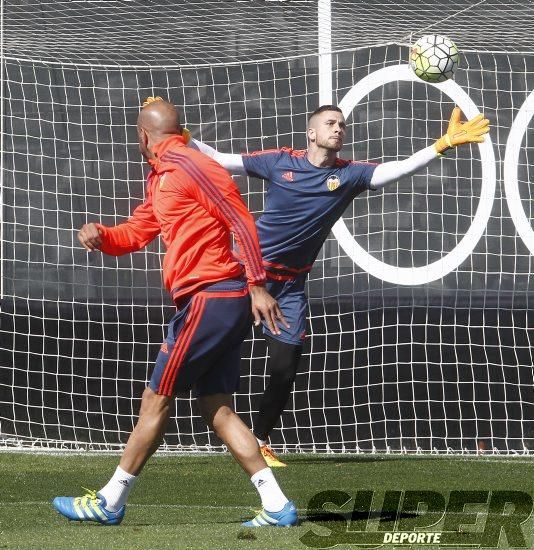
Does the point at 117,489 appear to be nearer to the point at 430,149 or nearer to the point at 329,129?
the point at 430,149

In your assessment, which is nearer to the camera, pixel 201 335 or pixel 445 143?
pixel 201 335

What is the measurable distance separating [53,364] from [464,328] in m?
3.21

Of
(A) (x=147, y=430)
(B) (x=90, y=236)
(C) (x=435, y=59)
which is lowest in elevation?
(A) (x=147, y=430)

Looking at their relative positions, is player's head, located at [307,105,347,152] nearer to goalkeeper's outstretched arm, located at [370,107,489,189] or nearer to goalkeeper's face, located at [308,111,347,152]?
goalkeeper's face, located at [308,111,347,152]

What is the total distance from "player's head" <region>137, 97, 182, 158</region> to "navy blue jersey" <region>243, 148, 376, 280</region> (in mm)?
2132

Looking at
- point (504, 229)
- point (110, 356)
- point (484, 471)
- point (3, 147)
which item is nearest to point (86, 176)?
point (3, 147)

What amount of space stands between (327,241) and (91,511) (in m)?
5.92

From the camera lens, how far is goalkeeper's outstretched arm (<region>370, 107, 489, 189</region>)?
22.0 feet

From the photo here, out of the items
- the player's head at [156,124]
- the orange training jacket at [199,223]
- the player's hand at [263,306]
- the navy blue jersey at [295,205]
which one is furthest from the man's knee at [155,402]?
the navy blue jersey at [295,205]

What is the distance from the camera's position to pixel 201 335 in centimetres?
570

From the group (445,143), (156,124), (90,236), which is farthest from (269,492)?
(445,143)

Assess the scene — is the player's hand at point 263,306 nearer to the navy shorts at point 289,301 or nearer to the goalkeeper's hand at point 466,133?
the goalkeeper's hand at point 466,133

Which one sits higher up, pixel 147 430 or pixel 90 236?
pixel 90 236

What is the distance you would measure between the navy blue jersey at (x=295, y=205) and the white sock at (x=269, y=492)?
8.75 feet
